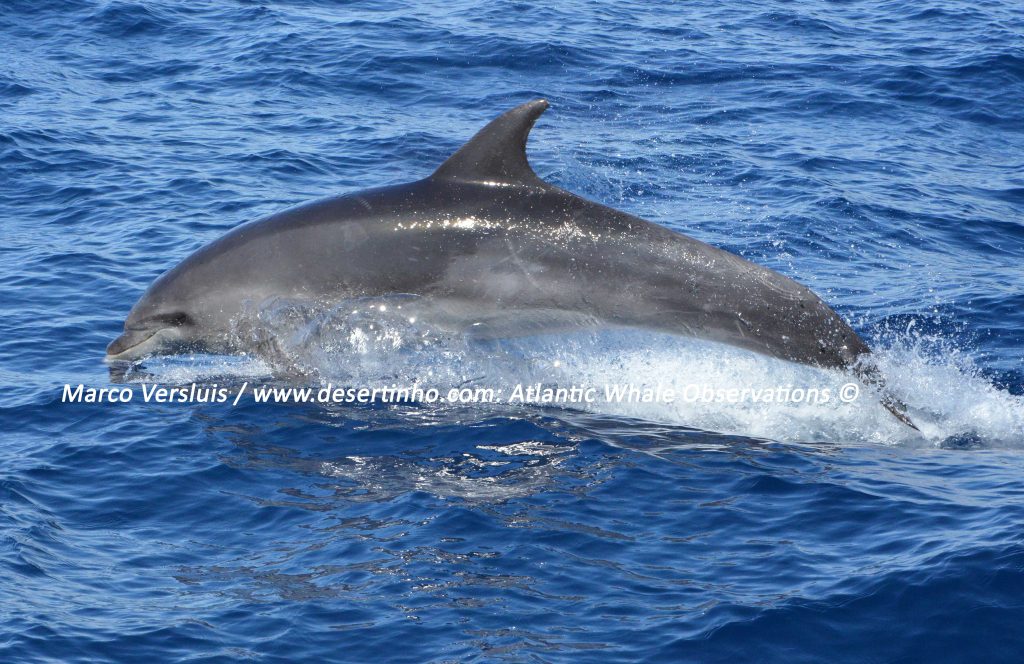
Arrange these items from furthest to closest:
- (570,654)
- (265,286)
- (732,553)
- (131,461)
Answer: (265,286)
(131,461)
(732,553)
(570,654)

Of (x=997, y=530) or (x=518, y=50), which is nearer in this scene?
(x=997, y=530)

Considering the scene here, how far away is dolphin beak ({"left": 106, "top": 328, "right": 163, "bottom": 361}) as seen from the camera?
1277 centimetres

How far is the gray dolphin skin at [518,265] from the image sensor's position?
11.2m

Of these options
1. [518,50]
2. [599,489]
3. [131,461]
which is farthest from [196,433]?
[518,50]

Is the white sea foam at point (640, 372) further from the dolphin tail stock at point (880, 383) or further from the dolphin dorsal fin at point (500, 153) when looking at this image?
the dolphin dorsal fin at point (500, 153)

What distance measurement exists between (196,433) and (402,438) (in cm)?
189

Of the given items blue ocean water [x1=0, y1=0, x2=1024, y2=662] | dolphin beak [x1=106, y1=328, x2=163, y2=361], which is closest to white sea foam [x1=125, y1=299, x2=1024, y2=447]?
blue ocean water [x1=0, y1=0, x2=1024, y2=662]

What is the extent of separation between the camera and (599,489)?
1020cm

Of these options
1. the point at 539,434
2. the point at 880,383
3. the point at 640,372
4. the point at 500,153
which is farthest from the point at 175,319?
the point at 880,383

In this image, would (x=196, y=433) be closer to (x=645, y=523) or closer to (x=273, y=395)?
(x=273, y=395)

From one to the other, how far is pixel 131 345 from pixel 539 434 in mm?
4340

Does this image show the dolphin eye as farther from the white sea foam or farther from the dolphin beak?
the white sea foam

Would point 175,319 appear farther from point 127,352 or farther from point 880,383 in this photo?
point 880,383

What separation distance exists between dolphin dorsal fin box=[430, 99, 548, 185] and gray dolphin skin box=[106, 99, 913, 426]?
0.01m
